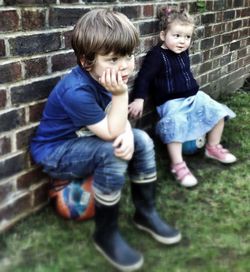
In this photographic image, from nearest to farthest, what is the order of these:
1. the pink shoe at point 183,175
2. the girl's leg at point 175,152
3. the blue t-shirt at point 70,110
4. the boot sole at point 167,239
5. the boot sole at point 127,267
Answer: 1. the boot sole at point 127,267
2. the blue t-shirt at point 70,110
3. the boot sole at point 167,239
4. the pink shoe at point 183,175
5. the girl's leg at point 175,152

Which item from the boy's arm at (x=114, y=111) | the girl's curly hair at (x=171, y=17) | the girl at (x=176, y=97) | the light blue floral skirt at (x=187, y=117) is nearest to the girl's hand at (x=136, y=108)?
the girl at (x=176, y=97)

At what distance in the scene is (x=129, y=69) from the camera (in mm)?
2352

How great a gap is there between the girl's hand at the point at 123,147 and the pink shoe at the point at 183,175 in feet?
2.73

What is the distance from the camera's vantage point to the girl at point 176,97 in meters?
3.23

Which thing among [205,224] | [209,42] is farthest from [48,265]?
[209,42]

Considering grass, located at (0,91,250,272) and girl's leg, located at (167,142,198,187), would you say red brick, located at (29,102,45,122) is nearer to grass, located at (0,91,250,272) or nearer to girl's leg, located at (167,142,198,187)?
grass, located at (0,91,250,272)

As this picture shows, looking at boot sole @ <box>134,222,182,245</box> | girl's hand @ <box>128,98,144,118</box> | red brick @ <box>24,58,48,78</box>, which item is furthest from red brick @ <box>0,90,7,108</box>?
girl's hand @ <box>128,98,144,118</box>

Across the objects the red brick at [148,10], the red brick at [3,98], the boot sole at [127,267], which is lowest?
the boot sole at [127,267]

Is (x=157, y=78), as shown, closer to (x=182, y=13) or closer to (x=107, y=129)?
(x=182, y=13)

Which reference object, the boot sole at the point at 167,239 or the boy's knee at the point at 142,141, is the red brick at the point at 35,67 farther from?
the boot sole at the point at 167,239

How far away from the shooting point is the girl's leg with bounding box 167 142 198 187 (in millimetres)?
3020

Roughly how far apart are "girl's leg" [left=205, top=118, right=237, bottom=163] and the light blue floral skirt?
0.08 m

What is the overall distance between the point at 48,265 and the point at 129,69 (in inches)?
40.0

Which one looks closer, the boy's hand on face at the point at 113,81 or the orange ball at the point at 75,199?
the boy's hand on face at the point at 113,81
